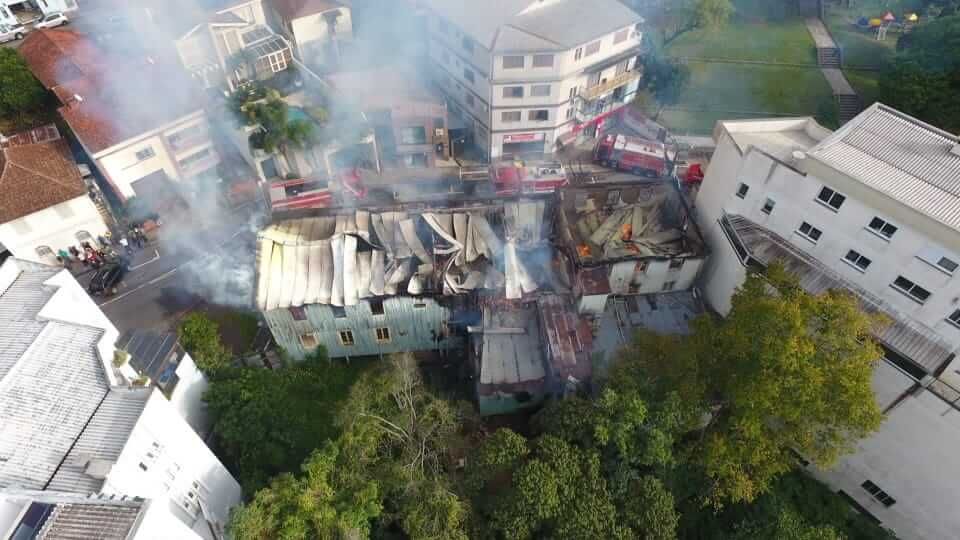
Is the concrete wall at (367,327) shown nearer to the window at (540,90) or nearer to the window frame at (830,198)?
the window frame at (830,198)

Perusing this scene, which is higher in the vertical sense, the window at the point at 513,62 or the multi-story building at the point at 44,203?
the window at the point at 513,62

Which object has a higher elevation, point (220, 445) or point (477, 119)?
point (477, 119)

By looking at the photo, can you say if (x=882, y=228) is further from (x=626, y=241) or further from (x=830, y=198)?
(x=626, y=241)

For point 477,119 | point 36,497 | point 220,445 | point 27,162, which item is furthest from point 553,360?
point 27,162

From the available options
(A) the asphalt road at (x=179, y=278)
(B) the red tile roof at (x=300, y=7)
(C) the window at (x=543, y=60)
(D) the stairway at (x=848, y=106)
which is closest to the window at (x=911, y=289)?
(C) the window at (x=543, y=60)

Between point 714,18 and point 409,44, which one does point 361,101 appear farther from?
point 714,18
